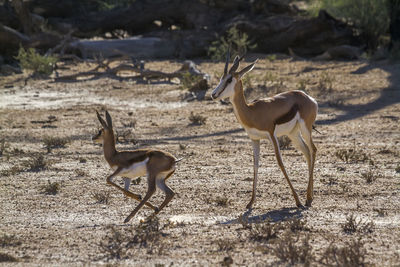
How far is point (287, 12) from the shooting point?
75.8 feet

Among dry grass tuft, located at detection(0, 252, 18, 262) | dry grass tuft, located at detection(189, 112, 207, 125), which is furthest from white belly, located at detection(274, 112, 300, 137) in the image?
dry grass tuft, located at detection(189, 112, 207, 125)

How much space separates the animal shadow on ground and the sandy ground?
23 millimetres

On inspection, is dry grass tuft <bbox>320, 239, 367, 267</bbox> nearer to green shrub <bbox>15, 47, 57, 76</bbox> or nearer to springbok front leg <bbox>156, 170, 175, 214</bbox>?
springbok front leg <bbox>156, 170, 175, 214</bbox>

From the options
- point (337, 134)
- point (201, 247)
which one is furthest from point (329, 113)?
point (201, 247)

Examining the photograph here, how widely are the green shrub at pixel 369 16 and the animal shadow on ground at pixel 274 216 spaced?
14.8 meters

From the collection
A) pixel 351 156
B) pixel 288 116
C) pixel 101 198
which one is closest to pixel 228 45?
pixel 351 156

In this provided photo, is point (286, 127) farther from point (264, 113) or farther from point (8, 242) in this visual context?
point (8, 242)

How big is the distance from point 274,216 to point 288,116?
3.96 feet

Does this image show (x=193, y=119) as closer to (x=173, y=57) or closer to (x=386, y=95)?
(x=386, y=95)

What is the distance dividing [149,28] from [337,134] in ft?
46.9

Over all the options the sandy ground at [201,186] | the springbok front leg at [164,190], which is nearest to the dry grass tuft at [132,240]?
the sandy ground at [201,186]

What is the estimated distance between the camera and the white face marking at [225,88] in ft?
23.1

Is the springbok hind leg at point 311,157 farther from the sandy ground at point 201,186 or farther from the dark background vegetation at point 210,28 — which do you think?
the dark background vegetation at point 210,28

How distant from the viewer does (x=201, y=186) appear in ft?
26.3
